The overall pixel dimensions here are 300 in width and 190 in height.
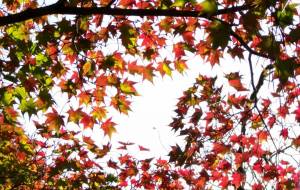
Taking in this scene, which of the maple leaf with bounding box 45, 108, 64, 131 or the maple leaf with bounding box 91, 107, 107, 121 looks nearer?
the maple leaf with bounding box 45, 108, 64, 131

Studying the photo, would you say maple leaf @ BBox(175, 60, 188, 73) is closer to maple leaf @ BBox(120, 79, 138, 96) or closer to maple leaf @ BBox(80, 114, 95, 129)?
maple leaf @ BBox(120, 79, 138, 96)

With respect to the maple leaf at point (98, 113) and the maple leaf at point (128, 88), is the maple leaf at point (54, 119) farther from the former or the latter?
the maple leaf at point (128, 88)

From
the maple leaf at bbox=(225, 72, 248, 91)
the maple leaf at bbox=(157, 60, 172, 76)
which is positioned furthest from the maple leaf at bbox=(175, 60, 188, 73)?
the maple leaf at bbox=(225, 72, 248, 91)

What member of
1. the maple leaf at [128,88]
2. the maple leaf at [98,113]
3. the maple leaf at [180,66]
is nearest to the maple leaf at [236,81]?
the maple leaf at [180,66]

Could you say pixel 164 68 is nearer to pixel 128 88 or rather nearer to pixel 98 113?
pixel 128 88

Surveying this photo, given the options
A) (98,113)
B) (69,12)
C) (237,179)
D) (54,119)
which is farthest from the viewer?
(237,179)

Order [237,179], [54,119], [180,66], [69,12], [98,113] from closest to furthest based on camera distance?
1. [69,12]
2. [54,119]
3. [98,113]
4. [180,66]
5. [237,179]

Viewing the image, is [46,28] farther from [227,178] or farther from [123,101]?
[227,178]

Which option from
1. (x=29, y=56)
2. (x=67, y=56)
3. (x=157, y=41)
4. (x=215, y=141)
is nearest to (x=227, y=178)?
(x=215, y=141)

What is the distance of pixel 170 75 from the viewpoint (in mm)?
4930

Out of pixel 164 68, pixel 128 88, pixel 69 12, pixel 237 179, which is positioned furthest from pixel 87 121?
pixel 237 179

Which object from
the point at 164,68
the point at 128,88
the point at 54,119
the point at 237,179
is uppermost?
the point at 164,68

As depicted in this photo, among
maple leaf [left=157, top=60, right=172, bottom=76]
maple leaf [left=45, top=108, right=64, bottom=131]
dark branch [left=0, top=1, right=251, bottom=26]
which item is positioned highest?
maple leaf [left=157, top=60, right=172, bottom=76]

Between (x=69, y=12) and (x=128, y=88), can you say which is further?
(x=128, y=88)
